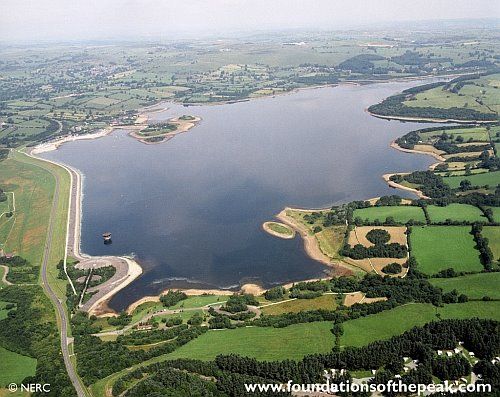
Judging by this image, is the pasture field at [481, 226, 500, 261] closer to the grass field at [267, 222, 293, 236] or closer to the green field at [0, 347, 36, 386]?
the grass field at [267, 222, 293, 236]

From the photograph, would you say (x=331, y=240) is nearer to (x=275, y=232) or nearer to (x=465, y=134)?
(x=275, y=232)

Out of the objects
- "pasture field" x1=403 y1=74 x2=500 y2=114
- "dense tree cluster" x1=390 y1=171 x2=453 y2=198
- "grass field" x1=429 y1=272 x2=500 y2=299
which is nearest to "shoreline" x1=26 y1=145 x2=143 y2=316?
"grass field" x1=429 y1=272 x2=500 y2=299

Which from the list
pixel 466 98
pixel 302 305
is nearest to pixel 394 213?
pixel 302 305

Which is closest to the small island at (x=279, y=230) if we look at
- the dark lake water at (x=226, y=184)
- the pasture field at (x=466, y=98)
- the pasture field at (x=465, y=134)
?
the dark lake water at (x=226, y=184)

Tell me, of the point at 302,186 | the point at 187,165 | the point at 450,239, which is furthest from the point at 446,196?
the point at 187,165

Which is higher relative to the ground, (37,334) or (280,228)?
(280,228)

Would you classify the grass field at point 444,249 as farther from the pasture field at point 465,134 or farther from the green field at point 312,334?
the pasture field at point 465,134
